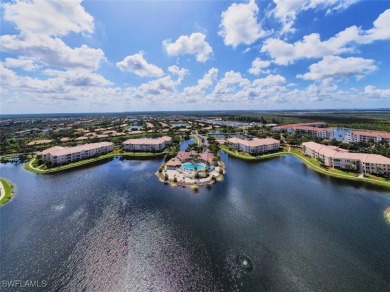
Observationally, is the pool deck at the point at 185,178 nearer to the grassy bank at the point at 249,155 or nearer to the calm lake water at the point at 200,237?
the calm lake water at the point at 200,237

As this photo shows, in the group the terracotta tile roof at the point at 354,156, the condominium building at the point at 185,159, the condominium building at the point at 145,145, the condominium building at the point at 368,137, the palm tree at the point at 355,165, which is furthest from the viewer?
the condominium building at the point at 368,137

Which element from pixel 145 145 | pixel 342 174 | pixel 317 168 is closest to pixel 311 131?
pixel 317 168

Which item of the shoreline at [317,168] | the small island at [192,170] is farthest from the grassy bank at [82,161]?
the shoreline at [317,168]

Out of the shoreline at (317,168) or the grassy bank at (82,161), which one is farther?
the grassy bank at (82,161)

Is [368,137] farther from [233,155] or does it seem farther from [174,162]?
[174,162]

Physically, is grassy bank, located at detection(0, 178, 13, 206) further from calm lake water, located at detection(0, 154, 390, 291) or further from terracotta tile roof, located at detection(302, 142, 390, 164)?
terracotta tile roof, located at detection(302, 142, 390, 164)
